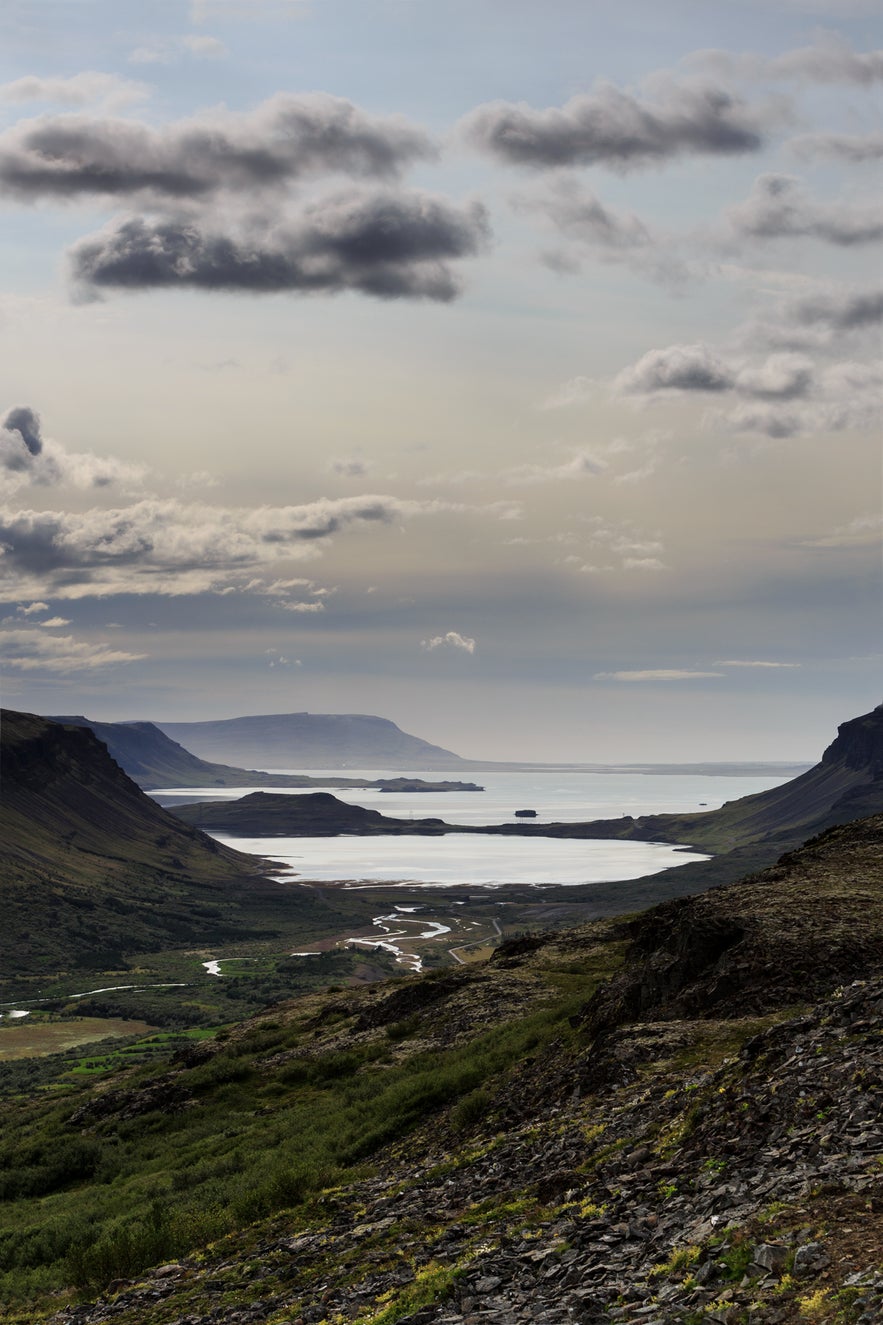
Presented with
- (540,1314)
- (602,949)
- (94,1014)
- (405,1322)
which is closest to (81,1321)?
(405,1322)

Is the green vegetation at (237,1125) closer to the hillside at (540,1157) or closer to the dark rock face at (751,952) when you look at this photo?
the hillside at (540,1157)

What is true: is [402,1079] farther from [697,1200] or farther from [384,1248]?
[697,1200]

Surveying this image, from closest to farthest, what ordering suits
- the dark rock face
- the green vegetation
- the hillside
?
the hillside
the green vegetation
the dark rock face

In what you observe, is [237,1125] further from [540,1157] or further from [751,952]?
[540,1157]

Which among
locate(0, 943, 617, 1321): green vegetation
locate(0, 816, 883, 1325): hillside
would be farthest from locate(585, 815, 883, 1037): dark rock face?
locate(0, 943, 617, 1321): green vegetation

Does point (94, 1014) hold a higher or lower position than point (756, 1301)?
lower

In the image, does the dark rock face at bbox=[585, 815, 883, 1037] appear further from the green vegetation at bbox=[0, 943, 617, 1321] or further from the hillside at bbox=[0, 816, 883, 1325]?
the green vegetation at bbox=[0, 943, 617, 1321]

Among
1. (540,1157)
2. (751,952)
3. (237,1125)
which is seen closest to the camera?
(540,1157)

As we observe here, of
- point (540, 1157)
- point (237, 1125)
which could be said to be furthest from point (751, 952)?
point (237, 1125)
